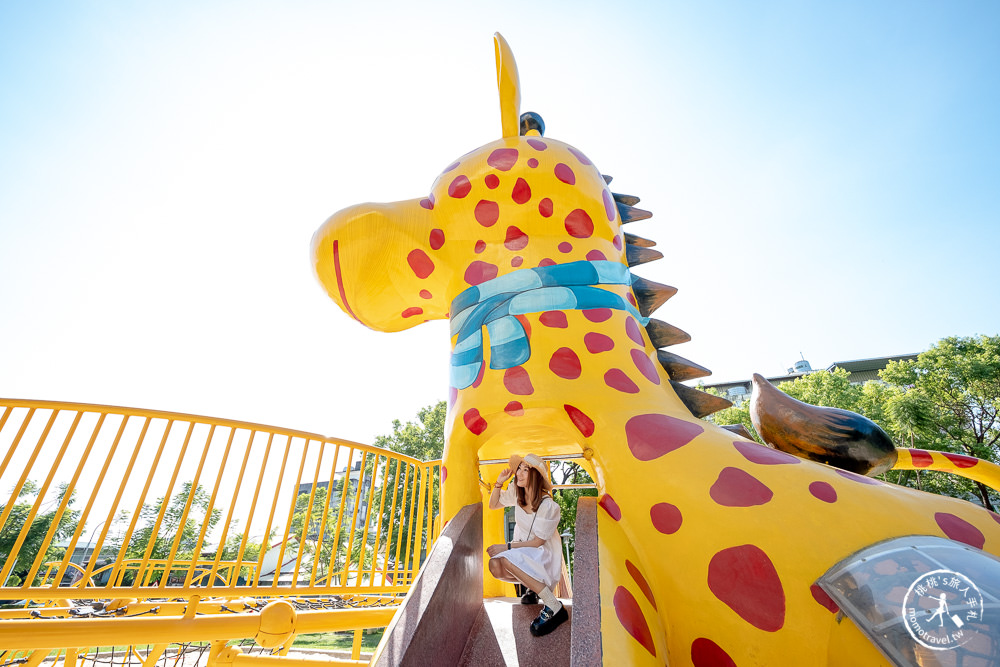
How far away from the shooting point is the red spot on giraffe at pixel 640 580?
193 cm

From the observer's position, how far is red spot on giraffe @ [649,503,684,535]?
78.4 inches

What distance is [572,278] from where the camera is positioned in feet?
9.53

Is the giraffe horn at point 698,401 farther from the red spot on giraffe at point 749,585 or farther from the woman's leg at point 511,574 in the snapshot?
the woman's leg at point 511,574

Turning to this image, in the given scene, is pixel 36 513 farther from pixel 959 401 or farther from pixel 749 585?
pixel 959 401

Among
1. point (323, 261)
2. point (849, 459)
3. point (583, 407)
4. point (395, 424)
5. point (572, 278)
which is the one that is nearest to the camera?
point (849, 459)

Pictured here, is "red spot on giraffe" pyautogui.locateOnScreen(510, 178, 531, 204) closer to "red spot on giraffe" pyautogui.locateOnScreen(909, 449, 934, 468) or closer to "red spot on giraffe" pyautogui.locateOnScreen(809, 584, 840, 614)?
"red spot on giraffe" pyautogui.locateOnScreen(809, 584, 840, 614)

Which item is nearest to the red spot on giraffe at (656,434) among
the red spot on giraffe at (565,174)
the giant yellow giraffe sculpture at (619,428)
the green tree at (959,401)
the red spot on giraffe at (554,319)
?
the giant yellow giraffe sculpture at (619,428)

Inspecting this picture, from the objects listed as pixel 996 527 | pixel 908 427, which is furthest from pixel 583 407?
pixel 908 427

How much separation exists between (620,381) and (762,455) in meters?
0.75

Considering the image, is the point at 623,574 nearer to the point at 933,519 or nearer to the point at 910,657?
the point at 910,657

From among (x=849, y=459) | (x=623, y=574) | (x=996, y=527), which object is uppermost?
(x=849, y=459)

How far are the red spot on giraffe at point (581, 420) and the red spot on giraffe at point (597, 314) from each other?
0.57 meters

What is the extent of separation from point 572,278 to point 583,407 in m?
0.83

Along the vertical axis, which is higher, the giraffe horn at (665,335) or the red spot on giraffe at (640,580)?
the giraffe horn at (665,335)
